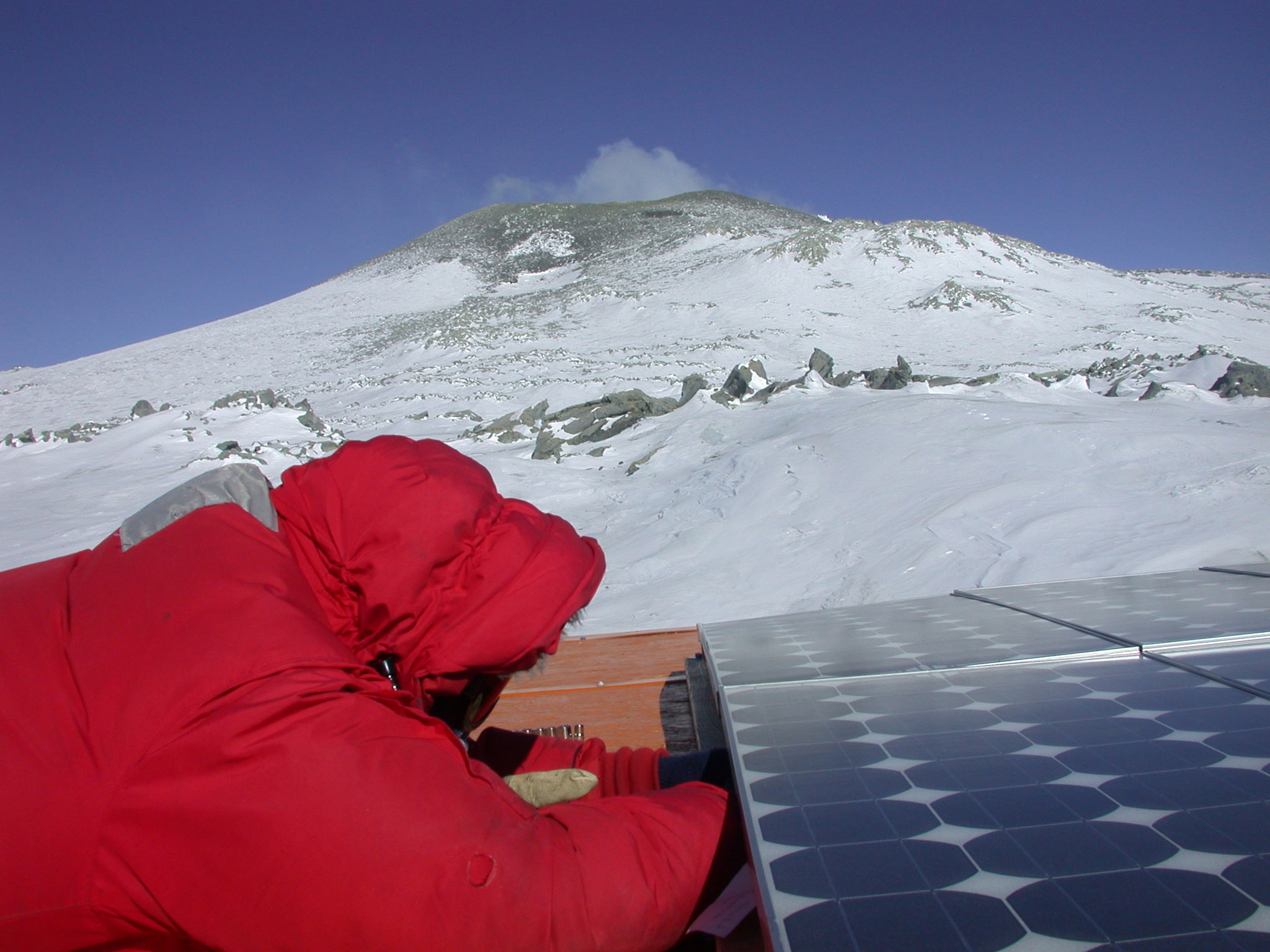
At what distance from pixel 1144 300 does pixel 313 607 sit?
32.4 m

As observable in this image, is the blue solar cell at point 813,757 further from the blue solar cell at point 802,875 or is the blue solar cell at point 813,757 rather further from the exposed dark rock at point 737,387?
the exposed dark rock at point 737,387

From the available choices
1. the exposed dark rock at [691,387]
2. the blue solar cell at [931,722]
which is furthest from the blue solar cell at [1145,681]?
the exposed dark rock at [691,387]

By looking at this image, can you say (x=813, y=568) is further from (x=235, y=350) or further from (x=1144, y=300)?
(x=235, y=350)

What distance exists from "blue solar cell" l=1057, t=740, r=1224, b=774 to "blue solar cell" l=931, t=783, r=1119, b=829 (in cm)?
7

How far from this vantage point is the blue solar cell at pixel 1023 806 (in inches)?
32.2

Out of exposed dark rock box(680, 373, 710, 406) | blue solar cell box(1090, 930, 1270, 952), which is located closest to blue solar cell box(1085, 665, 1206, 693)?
blue solar cell box(1090, 930, 1270, 952)

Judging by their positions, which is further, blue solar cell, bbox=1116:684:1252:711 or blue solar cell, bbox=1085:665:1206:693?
blue solar cell, bbox=1085:665:1206:693

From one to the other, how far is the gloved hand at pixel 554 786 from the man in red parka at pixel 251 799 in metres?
0.33

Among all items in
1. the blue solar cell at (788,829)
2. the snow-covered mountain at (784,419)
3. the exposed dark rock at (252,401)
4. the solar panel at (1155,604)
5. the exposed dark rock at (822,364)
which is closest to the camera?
the blue solar cell at (788,829)

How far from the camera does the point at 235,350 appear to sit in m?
31.9

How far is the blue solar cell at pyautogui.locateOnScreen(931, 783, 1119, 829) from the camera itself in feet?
2.68

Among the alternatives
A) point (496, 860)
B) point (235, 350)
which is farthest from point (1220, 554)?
point (235, 350)

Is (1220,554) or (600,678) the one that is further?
(1220,554)

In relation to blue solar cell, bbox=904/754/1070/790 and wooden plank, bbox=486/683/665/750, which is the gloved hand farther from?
blue solar cell, bbox=904/754/1070/790
